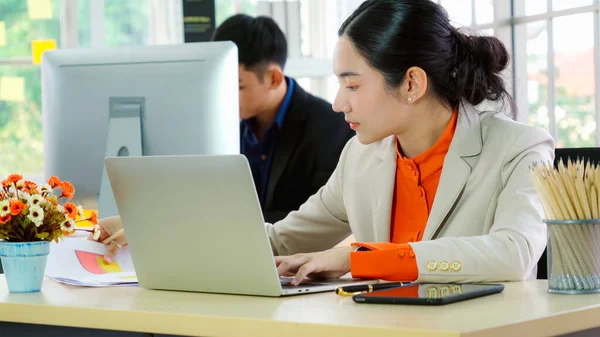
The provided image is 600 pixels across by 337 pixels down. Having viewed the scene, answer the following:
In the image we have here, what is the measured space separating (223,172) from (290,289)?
0.71ft

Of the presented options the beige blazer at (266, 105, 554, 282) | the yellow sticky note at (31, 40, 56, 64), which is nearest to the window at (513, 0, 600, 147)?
the beige blazer at (266, 105, 554, 282)

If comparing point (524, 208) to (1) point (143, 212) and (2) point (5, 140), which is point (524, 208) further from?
(2) point (5, 140)

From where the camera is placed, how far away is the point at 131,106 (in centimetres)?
208

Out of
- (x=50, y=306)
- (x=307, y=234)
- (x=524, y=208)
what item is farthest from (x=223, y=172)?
(x=307, y=234)

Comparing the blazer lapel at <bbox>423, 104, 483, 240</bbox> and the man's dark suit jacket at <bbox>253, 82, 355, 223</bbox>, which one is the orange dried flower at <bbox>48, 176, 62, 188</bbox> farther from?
the man's dark suit jacket at <bbox>253, 82, 355, 223</bbox>

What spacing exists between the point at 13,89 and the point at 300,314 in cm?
393

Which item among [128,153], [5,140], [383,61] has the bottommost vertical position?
[5,140]

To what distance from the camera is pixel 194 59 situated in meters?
2.05

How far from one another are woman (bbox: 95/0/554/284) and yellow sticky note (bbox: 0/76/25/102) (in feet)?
10.1

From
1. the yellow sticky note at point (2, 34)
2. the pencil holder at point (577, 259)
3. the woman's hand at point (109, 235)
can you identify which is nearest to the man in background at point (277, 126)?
the woman's hand at point (109, 235)

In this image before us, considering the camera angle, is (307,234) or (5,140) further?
(5,140)

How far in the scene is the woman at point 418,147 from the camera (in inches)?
69.2

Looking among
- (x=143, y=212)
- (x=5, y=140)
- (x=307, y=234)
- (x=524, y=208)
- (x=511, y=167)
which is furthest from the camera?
(x=5, y=140)

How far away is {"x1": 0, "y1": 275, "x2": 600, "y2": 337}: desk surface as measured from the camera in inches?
42.8
